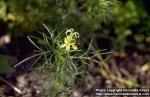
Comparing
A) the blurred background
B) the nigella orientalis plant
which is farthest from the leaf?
the nigella orientalis plant

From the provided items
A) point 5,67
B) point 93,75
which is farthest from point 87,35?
point 5,67

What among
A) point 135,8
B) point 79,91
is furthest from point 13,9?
point 135,8

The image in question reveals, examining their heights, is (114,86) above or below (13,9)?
below

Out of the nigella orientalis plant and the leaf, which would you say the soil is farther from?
the nigella orientalis plant

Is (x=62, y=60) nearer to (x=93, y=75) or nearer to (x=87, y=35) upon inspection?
(x=87, y=35)

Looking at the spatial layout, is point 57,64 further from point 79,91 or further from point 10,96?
point 79,91

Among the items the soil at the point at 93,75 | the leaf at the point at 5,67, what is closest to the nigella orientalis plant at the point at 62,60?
the soil at the point at 93,75

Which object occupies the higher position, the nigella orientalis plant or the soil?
the nigella orientalis plant

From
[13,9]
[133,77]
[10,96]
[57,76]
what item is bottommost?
[133,77]
